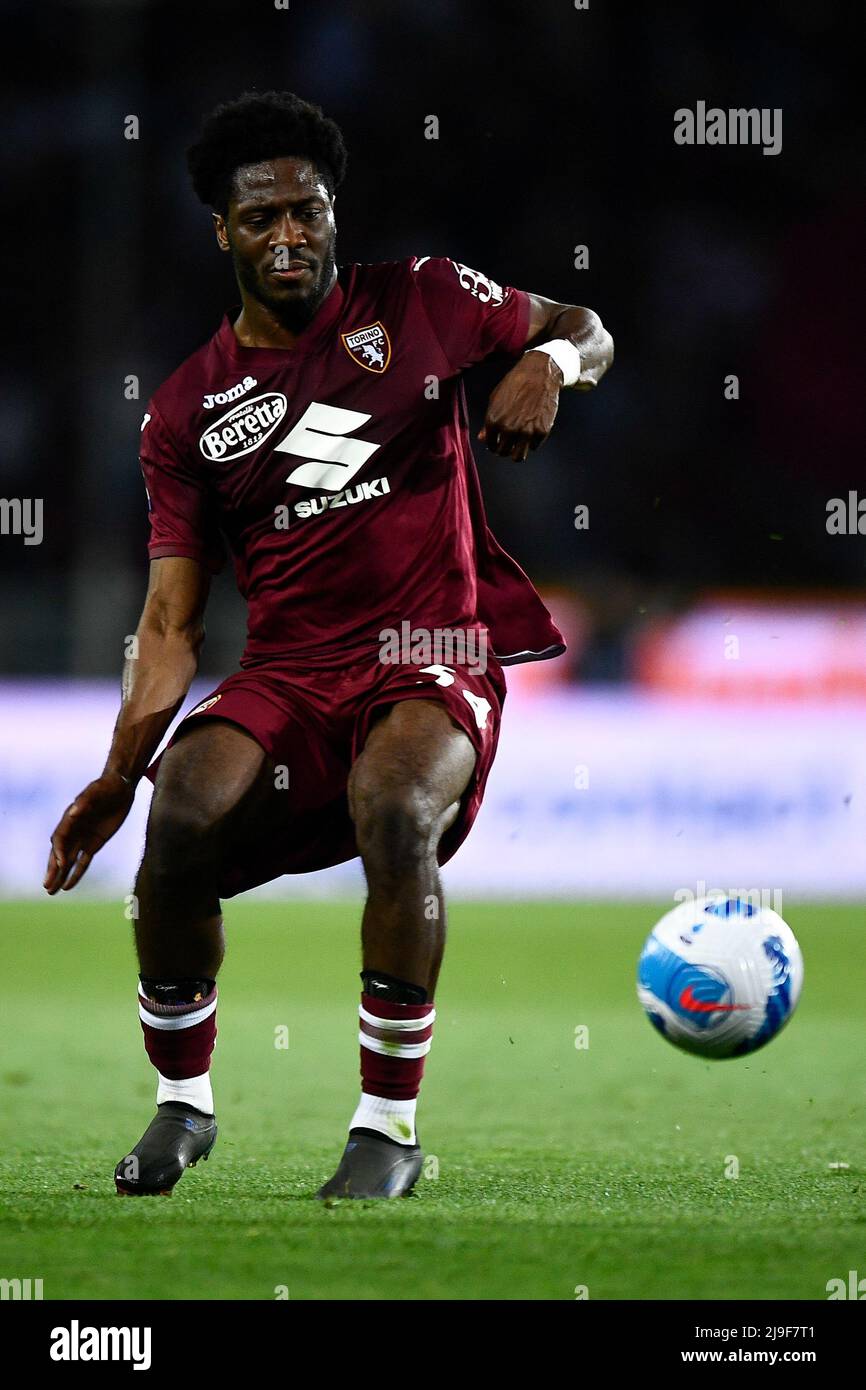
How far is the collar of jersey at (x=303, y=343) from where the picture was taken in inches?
179

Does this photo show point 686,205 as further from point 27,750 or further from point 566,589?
point 27,750

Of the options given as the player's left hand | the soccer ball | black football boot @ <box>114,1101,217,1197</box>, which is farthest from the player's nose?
black football boot @ <box>114,1101,217,1197</box>

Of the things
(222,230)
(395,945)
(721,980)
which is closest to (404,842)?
(395,945)

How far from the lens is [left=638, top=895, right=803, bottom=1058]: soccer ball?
4.48m

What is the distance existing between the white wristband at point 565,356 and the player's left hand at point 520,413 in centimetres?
13

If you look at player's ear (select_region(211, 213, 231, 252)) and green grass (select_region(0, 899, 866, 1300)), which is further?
player's ear (select_region(211, 213, 231, 252))

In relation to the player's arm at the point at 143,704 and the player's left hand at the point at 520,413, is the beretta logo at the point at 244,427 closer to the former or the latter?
the player's arm at the point at 143,704

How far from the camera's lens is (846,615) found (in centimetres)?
1348

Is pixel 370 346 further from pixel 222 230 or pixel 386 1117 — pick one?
pixel 386 1117

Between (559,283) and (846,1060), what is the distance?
1122cm

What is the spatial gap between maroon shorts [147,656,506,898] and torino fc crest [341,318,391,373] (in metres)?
0.73

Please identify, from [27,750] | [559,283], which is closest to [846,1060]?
[27,750]

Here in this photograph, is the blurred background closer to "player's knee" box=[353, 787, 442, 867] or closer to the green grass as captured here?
the green grass

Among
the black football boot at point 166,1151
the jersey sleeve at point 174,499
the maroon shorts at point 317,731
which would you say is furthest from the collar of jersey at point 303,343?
the black football boot at point 166,1151
